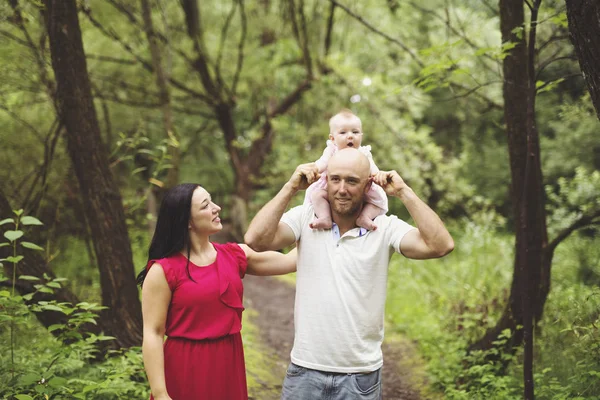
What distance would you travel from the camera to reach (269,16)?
13.6m

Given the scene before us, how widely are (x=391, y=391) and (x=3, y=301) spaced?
354 cm

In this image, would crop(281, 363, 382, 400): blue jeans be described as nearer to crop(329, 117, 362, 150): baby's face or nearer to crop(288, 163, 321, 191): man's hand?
crop(288, 163, 321, 191): man's hand

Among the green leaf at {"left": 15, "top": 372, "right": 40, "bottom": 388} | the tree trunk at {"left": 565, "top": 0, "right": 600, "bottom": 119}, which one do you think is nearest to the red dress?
the green leaf at {"left": 15, "top": 372, "right": 40, "bottom": 388}

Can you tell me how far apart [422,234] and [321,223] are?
483 millimetres

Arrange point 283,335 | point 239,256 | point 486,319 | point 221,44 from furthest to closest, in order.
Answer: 1. point 221,44
2. point 283,335
3. point 486,319
4. point 239,256

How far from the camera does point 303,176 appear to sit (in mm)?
2793

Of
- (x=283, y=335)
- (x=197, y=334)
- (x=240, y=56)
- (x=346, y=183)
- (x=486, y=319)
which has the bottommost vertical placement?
(x=283, y=335)

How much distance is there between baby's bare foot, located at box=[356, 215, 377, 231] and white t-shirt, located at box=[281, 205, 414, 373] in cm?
2

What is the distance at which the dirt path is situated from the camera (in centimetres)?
549

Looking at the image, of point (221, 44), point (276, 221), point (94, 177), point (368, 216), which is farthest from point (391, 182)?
point (221, 44)

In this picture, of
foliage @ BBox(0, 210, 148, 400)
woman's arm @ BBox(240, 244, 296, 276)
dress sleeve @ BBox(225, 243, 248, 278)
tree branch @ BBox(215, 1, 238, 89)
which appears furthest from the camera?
tree branch @ BBox(215, 1, 238, 89)

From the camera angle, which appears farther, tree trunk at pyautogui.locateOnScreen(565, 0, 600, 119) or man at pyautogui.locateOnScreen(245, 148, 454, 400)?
man at pyautogui.locateOnScreen(245, 148, 454, 400)

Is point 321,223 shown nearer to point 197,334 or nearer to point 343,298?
point 343,298

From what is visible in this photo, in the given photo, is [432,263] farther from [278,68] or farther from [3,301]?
[3,301]
